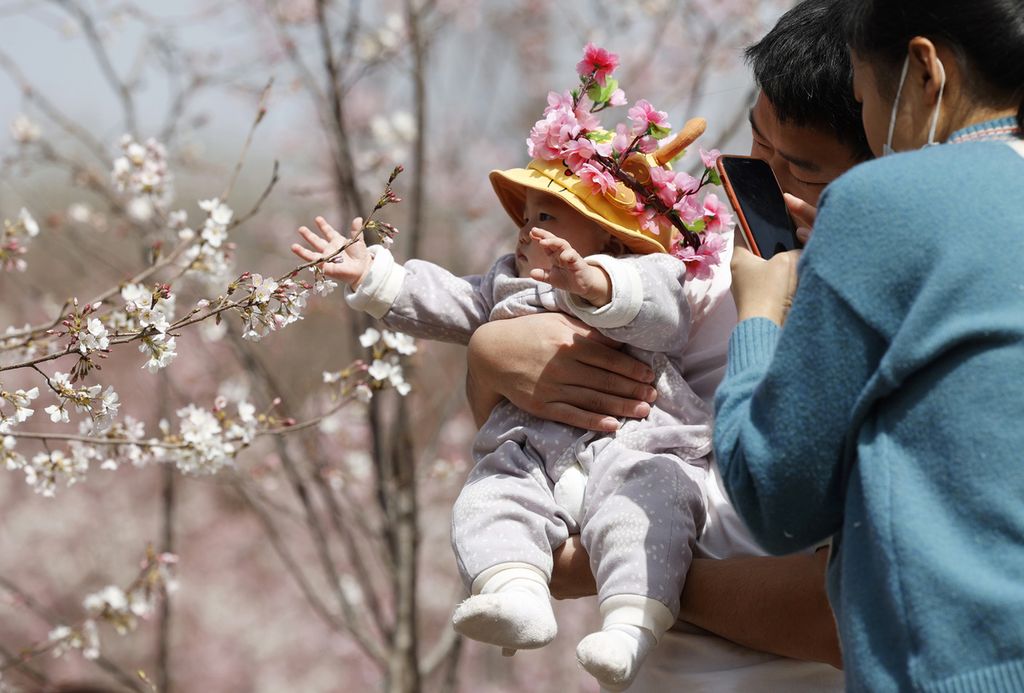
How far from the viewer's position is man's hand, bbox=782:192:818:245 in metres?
1.39

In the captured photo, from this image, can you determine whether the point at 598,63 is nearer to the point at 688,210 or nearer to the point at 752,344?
the point at 688,210

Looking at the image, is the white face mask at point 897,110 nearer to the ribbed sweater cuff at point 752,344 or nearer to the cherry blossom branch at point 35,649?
the ribbed sweater cuff at point 752,344

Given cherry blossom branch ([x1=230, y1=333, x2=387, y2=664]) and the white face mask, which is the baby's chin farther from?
cherry blossom branch ([x1=230, y1=333, x2=387, y2=664])

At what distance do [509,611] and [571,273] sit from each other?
457mm

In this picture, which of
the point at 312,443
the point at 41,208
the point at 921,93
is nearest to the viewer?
the point at 921,93

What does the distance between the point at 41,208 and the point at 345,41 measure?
134cm

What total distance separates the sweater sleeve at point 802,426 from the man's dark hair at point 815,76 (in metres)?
0.60

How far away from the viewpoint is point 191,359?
6969mm

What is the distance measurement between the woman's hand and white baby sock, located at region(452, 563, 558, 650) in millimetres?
503

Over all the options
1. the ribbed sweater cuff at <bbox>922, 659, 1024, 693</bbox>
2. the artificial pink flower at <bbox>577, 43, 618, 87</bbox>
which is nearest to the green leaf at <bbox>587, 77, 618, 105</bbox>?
the artificial pink flower at <bbox>577, 43, 618, 87</bbox>

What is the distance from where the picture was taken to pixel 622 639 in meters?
1.41

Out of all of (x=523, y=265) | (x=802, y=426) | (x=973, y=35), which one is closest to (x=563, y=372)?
(x=523, y=265)

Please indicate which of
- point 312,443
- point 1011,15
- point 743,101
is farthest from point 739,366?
point 312,443

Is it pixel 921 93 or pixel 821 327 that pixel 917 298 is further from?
pixel 921 93
